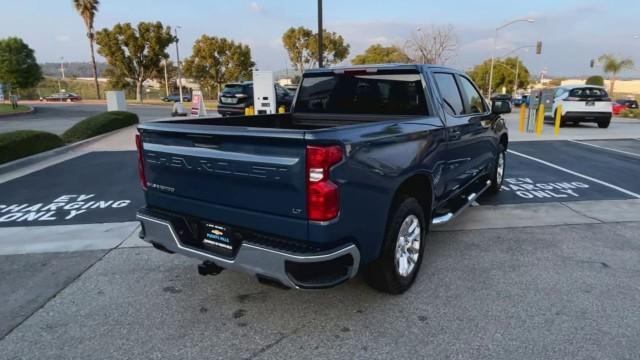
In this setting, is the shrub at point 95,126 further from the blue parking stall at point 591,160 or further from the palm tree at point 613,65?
the palm tree at point 613,65

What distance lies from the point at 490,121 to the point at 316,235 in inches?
146

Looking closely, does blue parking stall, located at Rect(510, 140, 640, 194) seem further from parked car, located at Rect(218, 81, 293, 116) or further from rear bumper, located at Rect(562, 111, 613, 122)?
parked car, located at Rect(218, 81, 293, 116)

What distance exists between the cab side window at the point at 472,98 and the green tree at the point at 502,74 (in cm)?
6549

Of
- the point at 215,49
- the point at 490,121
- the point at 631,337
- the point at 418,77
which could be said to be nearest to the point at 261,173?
the point at 418,77

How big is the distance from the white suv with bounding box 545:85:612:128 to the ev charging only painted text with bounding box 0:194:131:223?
50.5ft

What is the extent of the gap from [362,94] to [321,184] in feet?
6.75

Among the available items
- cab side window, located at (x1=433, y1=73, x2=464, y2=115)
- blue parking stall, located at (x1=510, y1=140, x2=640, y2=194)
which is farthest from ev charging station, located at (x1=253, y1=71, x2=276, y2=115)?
cab side window, located at (x1=433, y1=73, x2=464, y2=115)

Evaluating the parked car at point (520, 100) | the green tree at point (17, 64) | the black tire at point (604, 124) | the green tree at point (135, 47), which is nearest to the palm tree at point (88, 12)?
the green tree at point (135, 47)

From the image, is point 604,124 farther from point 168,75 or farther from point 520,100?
point 168,75

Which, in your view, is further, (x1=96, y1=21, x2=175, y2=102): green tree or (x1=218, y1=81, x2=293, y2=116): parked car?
(x1=96, y1=21, x2=175, y2=102): green tree

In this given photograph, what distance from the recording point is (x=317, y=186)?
247 cm

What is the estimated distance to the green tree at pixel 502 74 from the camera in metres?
66.1

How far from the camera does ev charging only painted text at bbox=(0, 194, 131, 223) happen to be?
5590mm

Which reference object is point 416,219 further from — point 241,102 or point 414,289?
point 241,102
